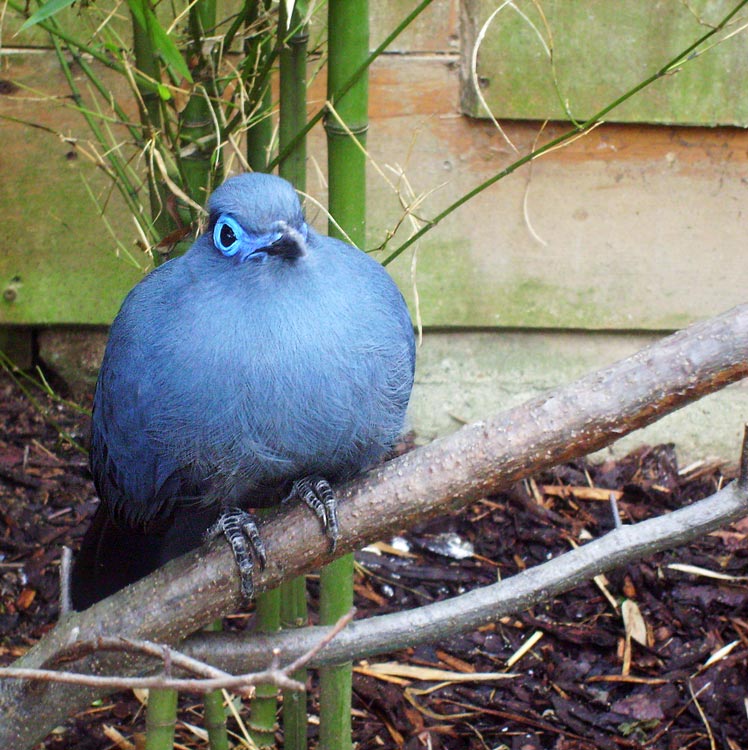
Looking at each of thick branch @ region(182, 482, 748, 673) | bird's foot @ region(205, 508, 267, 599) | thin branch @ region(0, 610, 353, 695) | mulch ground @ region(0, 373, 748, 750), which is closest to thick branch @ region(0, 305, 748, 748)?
bird's foot @ region(205, 508, 267, 599)

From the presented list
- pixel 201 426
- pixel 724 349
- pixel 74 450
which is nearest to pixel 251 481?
pixel 201 426

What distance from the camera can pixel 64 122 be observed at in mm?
3178

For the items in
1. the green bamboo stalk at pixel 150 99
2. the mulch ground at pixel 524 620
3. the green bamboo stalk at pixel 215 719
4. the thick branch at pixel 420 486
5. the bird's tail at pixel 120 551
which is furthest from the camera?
the mulch ground at pixel 524 620

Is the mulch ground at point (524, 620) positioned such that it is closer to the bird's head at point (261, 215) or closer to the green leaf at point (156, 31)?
the bird's head at point (261, 215)

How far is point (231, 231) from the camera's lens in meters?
1.75

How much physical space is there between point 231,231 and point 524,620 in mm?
1627

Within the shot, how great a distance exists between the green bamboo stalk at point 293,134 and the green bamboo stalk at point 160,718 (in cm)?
27

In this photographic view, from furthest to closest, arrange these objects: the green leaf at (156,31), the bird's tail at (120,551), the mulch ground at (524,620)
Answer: the mulch ground at (524,620) < the bird's tail at (120,551) < the green leaf at (156,31)

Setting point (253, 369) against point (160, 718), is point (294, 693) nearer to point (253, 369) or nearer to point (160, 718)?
point (160, 718)

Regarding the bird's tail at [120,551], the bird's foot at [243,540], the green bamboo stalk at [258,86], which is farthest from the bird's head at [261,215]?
the bird's tail at [120,551]

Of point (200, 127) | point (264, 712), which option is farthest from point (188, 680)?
point (264, 712)

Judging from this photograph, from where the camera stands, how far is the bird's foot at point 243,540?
1765 mm

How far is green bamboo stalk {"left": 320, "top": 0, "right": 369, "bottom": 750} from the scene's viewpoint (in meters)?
1.90

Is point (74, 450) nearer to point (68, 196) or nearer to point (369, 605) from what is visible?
point (68, 196)
